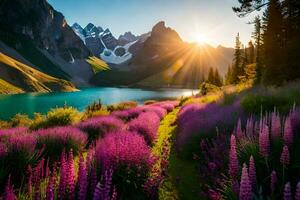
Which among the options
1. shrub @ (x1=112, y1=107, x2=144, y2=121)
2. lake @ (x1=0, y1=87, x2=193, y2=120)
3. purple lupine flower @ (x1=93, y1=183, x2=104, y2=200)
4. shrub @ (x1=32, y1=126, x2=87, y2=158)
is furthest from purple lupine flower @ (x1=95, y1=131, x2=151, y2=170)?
lake @ (x1=0, y1=87, x2=193, y2=120)

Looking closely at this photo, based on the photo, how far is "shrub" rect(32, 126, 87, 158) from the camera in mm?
11344

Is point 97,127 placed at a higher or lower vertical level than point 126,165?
lower

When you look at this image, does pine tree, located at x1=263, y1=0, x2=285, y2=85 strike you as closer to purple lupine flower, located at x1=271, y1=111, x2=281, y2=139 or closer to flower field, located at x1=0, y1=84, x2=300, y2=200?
flower field, located at x1=0, y1=84, x2=300, y2=200

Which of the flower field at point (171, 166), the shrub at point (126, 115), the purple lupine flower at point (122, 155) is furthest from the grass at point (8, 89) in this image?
the purple lupine flower at point (122, 155)

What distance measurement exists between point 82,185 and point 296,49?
3021 cm

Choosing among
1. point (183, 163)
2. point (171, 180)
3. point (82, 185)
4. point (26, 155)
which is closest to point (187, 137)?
point (183, 163)

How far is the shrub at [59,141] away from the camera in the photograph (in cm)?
1134

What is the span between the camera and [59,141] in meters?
11.7

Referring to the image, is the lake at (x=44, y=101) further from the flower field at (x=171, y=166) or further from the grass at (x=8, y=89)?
the flower field at (x=171, y=166)

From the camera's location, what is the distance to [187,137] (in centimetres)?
1224

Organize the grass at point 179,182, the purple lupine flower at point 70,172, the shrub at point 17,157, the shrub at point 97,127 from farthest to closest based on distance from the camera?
1. the shrub at point 97,127
2. the shrub at point 17,157
3. the grass at point 179,182
4. the purple lupine flower at point 70,172

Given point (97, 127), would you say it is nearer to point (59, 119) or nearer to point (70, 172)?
point (59, 119)

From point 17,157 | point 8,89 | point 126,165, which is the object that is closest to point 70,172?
point 126,165

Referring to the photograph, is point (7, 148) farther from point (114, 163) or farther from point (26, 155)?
point (114, 163)
